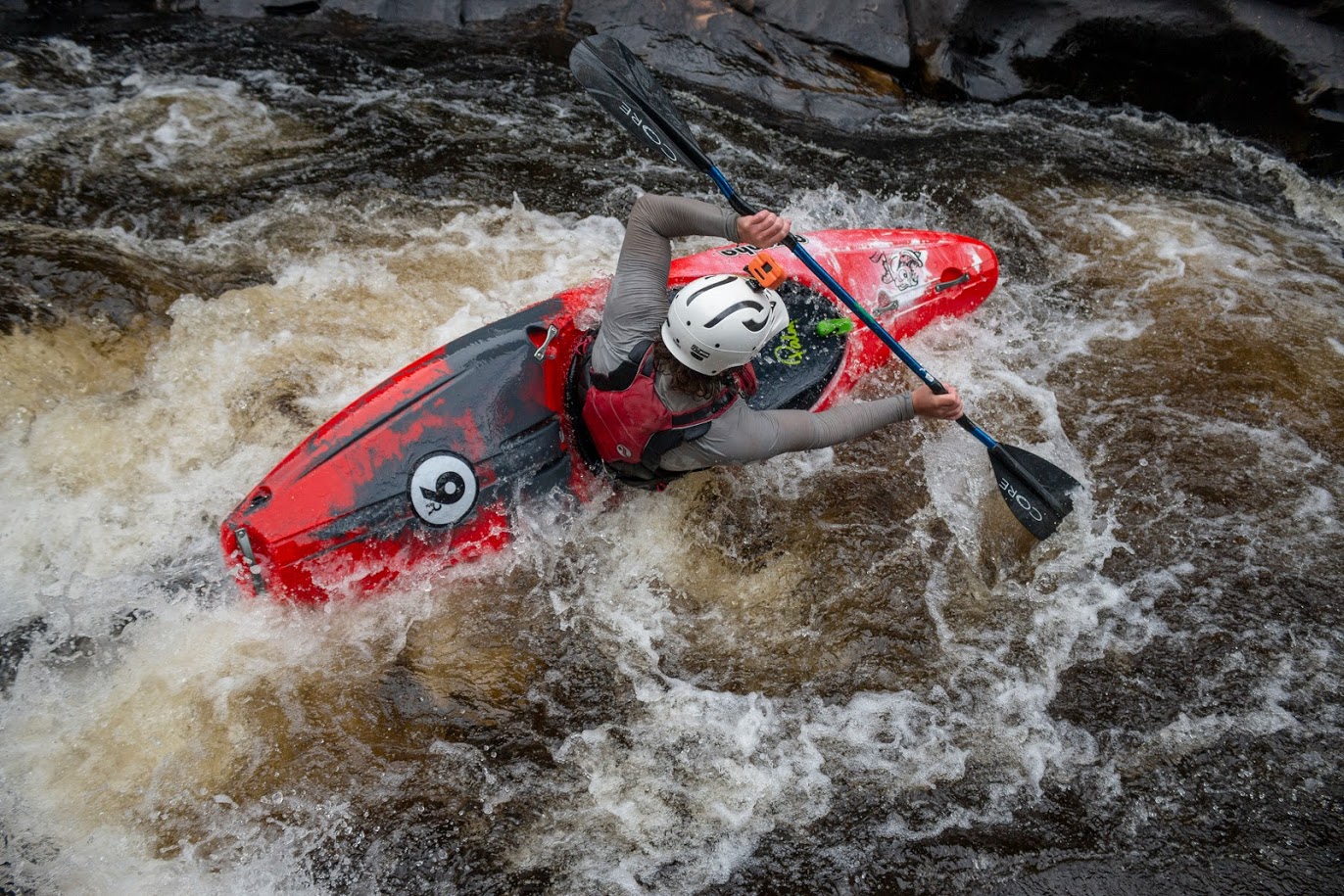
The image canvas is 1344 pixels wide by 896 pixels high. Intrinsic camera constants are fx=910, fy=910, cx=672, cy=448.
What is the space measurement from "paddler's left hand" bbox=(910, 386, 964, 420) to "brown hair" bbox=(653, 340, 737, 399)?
2.99 feet

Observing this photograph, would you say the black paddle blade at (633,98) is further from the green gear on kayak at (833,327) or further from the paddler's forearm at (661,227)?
the green gear on kayak at (833,327)

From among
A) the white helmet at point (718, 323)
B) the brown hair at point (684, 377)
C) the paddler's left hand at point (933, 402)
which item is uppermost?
the white helmet at point (718, 323)

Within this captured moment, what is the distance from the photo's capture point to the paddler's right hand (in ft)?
11.1

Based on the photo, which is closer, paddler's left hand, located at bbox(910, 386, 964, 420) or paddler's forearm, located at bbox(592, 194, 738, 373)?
paddler's forearm, located at bbox(592, 194, 738, 373)

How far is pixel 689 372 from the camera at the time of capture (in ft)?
10.3

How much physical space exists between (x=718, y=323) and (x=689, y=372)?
0.25 metres

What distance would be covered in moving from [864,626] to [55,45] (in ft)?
20.8

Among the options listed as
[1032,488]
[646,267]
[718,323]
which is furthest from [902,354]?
[718,323]

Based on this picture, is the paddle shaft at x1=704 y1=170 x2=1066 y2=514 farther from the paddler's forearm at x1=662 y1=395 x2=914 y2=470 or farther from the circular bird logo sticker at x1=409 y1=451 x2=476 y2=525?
the circular bird logo sticker at x1=409 y1=451 x2=476 y2=525

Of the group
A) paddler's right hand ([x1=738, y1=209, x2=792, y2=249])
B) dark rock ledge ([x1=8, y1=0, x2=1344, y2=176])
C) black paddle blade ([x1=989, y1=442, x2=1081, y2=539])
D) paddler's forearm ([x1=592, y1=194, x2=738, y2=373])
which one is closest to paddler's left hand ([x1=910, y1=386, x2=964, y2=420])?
black paddle blade ([x1=989, y1=442, x2=1081, y2=539])

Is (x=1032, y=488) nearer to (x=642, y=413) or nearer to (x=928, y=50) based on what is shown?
(x=642, y=413)

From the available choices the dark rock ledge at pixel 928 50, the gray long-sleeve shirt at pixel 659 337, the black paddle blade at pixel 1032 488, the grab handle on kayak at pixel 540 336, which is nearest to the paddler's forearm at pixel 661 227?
the gray long-sleeve shirt at pixel 659 337

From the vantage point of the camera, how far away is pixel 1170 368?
502cm

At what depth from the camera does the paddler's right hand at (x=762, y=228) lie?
11.1 ft
